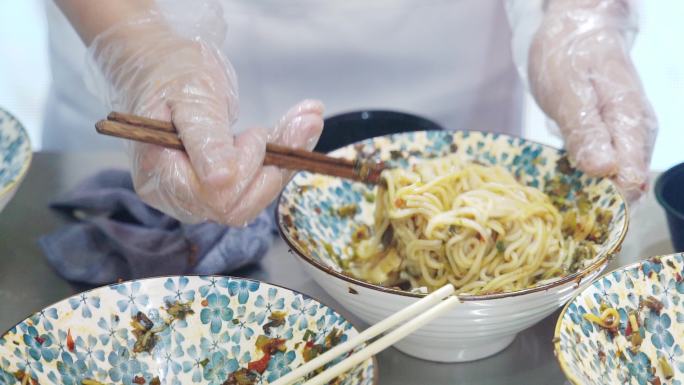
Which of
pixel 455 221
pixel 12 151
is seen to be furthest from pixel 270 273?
pixel 12 151

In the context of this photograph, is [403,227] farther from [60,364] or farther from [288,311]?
[60,364]

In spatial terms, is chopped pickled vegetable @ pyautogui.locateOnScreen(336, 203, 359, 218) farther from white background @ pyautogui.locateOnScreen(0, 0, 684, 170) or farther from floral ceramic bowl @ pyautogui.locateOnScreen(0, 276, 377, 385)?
white background @ pyautogui.locateOnScreen(0, 0, 684, 170)

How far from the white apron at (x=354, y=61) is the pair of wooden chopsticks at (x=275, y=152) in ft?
2.02

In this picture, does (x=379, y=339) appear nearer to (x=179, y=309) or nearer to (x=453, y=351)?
(x=453, y=351)

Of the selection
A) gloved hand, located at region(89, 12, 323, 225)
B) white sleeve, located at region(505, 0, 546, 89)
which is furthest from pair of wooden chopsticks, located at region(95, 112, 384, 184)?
white sleeve, located at region(505, 0, 546, 89)

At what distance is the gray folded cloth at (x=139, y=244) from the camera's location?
1.37 metres

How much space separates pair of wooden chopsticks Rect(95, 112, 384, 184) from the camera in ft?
3.66

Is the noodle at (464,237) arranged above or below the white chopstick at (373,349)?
below

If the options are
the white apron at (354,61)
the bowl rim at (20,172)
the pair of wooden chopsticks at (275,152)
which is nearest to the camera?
the pair of wooden chopsticks at (275,152)

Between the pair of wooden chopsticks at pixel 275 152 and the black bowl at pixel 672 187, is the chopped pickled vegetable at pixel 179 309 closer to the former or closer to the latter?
the pair of wooden chopsticks at pixel 275 152

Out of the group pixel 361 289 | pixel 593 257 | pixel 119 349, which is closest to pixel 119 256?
pixel 119 349

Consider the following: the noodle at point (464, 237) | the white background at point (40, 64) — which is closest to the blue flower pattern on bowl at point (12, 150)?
the noodle at point (464, 237)

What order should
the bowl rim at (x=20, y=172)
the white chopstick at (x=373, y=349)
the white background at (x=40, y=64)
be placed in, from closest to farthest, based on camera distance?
the white chopstick at (x=373, y=349), the bowl rim at (x=20, y=172), the white background at (x=40, y=64)

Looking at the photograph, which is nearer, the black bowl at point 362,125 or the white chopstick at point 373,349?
the white chopstick at point 373,349
